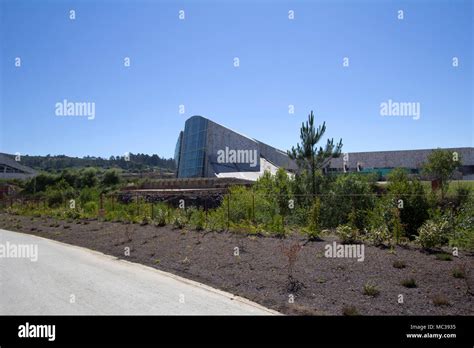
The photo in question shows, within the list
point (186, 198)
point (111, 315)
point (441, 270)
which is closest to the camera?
point (111, 315)

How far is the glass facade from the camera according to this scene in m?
68.2

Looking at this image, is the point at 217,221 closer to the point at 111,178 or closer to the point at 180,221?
the point at 180,221

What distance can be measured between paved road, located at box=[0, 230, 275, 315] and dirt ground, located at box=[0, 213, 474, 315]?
0.59 meters

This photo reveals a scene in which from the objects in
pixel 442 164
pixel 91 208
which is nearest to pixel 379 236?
pixel 91 208

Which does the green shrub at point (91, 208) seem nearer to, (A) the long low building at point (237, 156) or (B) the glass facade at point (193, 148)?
(A) the long low building at point (237, 156)

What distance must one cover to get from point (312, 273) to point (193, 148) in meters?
64.9

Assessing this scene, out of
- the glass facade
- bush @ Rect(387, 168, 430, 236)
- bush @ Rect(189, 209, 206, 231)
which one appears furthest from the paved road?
the glass facade

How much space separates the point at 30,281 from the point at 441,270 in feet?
31.5

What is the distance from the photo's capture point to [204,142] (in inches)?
2758

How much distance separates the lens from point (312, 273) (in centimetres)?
864

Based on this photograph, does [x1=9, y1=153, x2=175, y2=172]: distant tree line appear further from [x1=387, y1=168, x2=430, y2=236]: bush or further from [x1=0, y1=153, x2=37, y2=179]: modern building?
[x1=387, y1=168, x2=430, y2=236]: bush

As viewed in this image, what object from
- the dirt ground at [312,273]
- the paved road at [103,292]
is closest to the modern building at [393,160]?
the dirt ground at [312,273]
